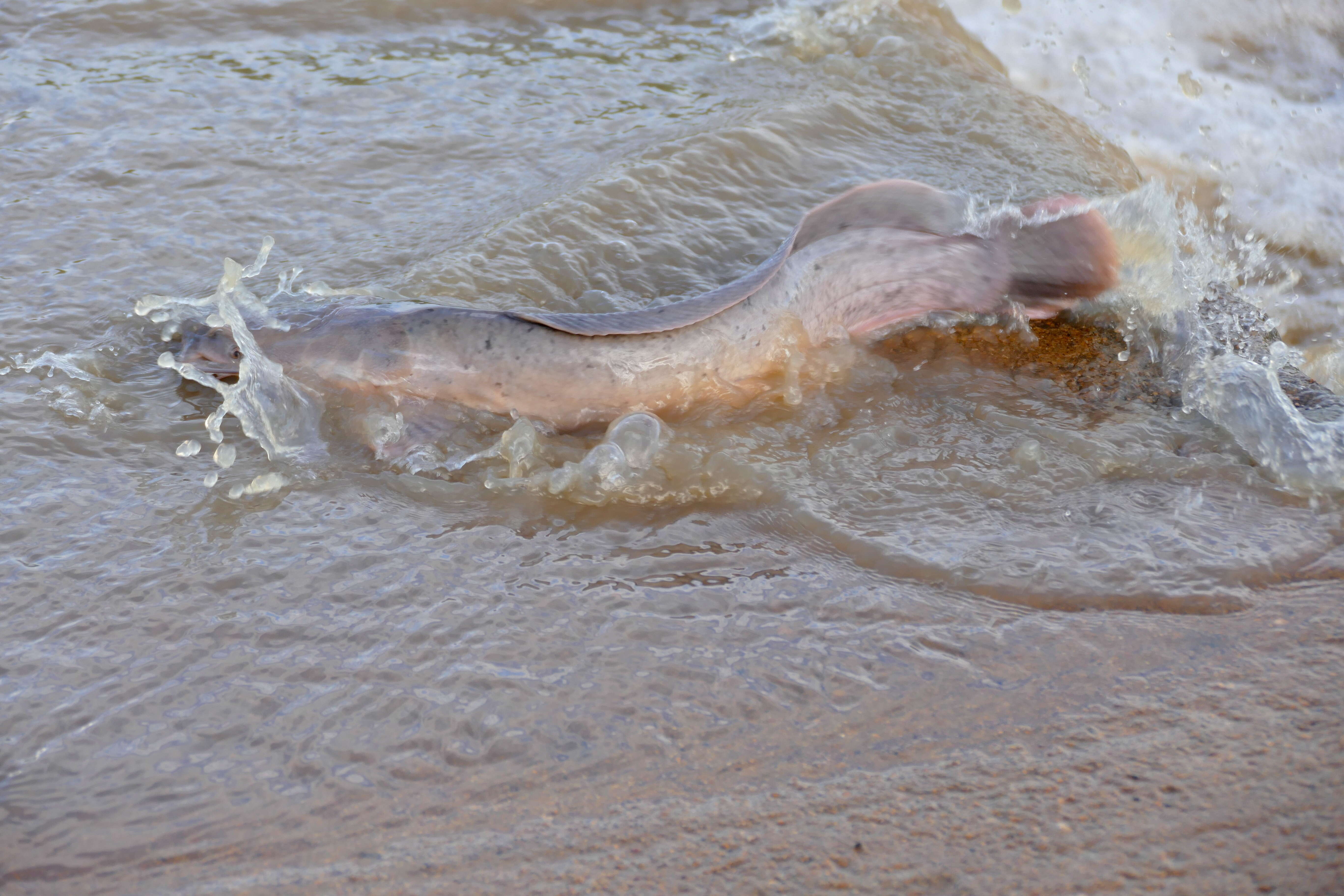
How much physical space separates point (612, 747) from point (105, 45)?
4335 mm

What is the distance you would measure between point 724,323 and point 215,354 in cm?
140

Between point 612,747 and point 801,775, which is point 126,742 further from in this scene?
point 801,775

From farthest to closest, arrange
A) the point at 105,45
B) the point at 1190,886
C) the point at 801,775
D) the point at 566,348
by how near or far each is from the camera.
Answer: the point at 105,45
the point at 566,348
the point at 801,775
the point at 1190,886

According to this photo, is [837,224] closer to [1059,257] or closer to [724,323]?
[724,323]

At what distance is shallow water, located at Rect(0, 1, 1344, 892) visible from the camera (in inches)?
74.4

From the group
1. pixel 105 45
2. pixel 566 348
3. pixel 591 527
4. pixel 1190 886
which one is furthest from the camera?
pixel 105 45

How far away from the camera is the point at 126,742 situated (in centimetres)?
189

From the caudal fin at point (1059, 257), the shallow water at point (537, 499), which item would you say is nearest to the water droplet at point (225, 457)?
the shallow water at point (537, 499)

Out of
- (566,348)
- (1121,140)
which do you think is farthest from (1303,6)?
(566,348)

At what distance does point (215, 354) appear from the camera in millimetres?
2805

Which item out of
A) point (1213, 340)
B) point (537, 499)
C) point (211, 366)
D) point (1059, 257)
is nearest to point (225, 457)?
point (211, 366)

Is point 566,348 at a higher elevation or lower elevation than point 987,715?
higher

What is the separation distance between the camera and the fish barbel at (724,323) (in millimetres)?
2689

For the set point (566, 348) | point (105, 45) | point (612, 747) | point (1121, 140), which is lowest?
point (612, 747)
